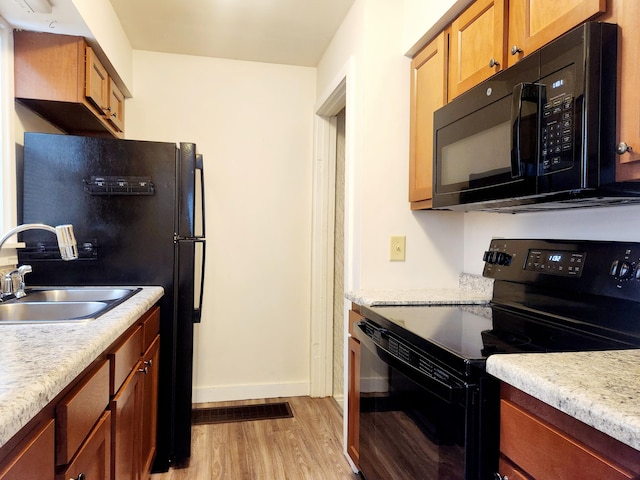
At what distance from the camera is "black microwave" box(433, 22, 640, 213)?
960mm

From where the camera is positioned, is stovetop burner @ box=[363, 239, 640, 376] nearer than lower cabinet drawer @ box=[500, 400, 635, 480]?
No

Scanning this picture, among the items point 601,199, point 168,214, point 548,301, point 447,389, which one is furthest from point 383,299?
point 168,214

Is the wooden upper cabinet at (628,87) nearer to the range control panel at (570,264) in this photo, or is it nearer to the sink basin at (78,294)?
the range control panel at (570,264)

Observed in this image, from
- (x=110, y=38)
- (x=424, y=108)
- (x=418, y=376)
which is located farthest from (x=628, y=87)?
(x=110, y=38)

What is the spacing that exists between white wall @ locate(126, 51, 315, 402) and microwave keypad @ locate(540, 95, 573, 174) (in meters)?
1.94

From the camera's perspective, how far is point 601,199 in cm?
112

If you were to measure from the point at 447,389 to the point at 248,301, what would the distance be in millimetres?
1993

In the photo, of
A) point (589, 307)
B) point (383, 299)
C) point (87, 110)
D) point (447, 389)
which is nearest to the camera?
point (447, 389)

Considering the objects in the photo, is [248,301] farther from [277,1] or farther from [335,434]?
[277,1]

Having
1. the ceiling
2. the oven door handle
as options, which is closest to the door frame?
the ceiling

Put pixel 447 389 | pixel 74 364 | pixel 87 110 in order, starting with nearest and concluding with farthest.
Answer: pixel 74 364, pixel 447 389, pixel 87 110

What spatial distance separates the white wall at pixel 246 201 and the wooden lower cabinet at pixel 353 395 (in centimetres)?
103

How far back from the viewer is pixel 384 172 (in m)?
1.96

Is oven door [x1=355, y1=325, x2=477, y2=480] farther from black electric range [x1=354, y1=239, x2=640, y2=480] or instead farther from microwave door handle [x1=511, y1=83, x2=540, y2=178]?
microwave door handle [x1=511, y1=83, x2=540, y2=178]
